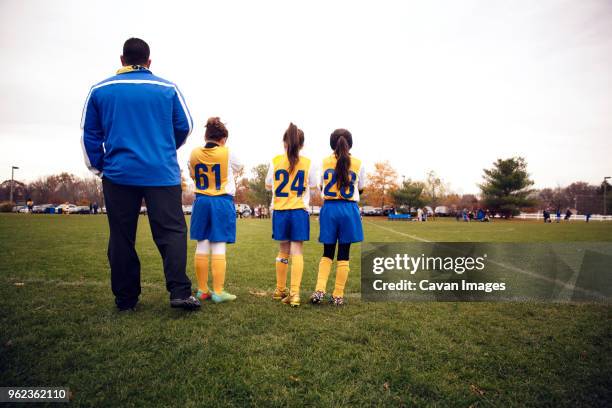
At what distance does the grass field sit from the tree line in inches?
1383

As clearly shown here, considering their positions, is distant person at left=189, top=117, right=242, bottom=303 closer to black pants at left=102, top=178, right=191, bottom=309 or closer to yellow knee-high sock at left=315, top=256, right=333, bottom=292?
black pants at left=102, top=178, right=191, bottom=309

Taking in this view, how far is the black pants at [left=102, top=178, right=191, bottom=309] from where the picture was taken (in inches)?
134

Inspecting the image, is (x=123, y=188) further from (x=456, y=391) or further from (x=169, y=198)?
(x=456, y=391)

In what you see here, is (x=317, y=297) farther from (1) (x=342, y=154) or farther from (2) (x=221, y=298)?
(1) (x=342, y=154)

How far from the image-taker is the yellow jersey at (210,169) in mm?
4066

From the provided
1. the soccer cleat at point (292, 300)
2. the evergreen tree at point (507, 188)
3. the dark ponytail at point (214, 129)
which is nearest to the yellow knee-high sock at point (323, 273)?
the soccer cleat at point (292, 300)

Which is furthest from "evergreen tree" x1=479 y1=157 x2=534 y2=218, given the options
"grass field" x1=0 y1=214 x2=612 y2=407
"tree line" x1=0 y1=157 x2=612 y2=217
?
"grass field" x1=0 y1=214 x2=612 y2=407

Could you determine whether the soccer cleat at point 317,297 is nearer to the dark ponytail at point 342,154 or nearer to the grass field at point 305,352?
the grass field at point 305,352

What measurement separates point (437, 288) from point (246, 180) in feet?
235

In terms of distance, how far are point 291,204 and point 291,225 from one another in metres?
0.27

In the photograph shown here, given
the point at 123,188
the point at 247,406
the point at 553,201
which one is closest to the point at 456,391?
the point at 247,406

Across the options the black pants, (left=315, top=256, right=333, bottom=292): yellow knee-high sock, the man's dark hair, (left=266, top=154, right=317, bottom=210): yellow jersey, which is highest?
the man's dark hair

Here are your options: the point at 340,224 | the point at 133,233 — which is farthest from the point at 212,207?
the point at 340,224

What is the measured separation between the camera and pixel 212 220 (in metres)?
4.02
